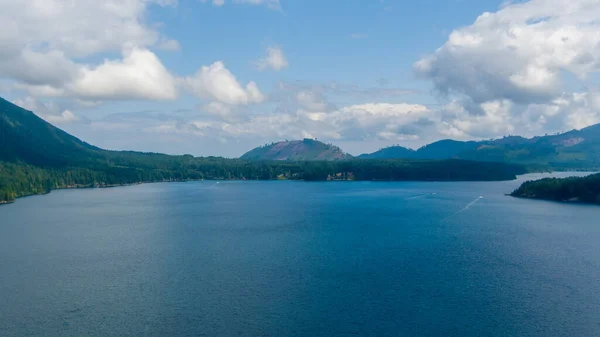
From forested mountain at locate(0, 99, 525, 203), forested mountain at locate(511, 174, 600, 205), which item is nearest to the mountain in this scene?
forested mountain at locate(0, 99, 525, 203)

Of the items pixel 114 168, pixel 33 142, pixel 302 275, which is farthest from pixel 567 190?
Answer: pixel 33 142

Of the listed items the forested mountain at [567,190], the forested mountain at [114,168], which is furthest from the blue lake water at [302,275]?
the forested mountain at [114,168]

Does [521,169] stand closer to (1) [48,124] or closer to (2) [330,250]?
(2) [330,250]

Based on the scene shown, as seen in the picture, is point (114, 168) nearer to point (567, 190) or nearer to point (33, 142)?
point (33, 142)

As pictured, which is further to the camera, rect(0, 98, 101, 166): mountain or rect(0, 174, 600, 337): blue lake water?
rect(0, 98, 101, 166): mountain

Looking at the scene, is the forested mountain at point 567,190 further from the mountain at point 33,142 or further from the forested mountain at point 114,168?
the mountain at point 33,142

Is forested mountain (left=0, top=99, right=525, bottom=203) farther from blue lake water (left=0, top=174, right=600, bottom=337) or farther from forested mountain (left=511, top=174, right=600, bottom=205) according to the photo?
blue lake water (left=0, top=174, right=600, bottom=337)
